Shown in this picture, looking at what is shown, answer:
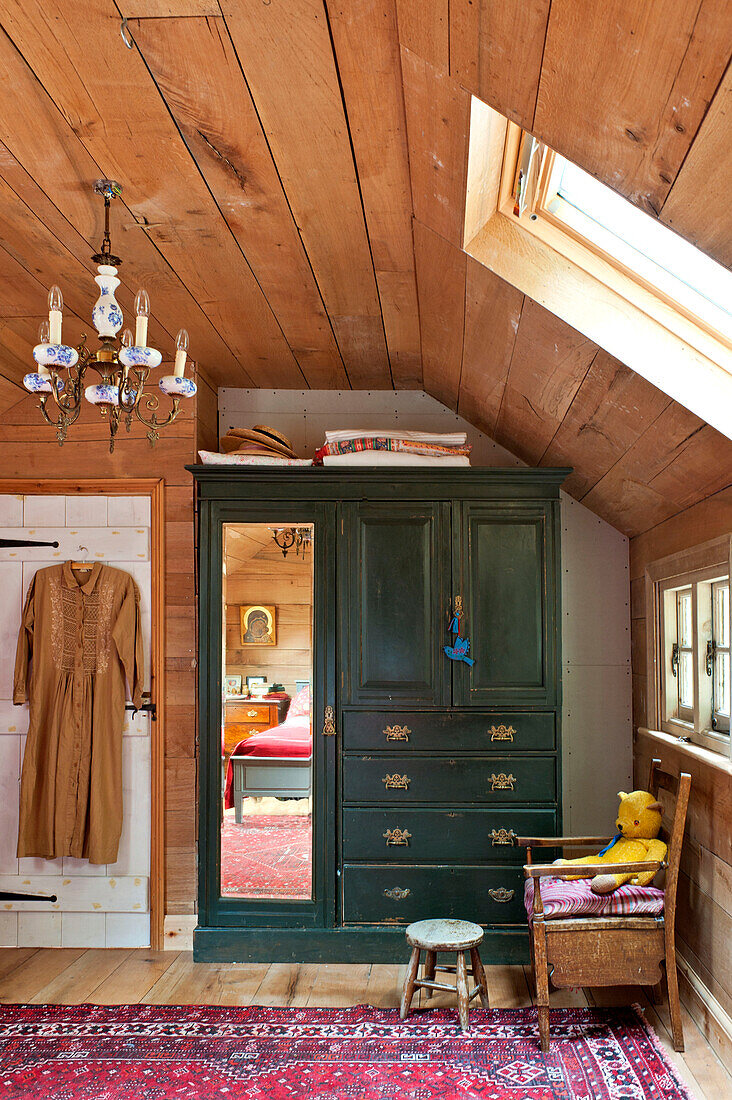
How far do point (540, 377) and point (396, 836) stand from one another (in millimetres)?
Result: 1942

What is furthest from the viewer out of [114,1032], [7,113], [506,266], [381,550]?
[381,550]

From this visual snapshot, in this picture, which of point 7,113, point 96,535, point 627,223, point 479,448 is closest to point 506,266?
point 627,223

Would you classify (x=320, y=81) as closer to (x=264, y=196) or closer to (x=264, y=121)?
(x=264, y=121)

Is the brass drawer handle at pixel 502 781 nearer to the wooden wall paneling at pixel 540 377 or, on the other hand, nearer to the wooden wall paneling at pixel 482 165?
the wooden wall paneling at pixel 540 377

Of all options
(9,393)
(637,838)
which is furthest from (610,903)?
A: (9,393)

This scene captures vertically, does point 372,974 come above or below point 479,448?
below

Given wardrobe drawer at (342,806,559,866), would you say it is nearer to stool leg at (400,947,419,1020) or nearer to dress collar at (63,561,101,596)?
stool leg at (400,947,419,1020)

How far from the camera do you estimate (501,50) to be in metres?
1.46

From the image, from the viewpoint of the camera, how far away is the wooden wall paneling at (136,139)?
5.60 ft

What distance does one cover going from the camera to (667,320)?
2.20 meters

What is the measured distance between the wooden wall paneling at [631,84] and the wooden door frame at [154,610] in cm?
271

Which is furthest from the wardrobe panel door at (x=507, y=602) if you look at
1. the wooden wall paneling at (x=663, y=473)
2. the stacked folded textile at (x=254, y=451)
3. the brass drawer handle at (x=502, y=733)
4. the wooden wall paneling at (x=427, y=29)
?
the wooden wall paneling at (x=427, y=29)

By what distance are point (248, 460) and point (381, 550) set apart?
2.27ft

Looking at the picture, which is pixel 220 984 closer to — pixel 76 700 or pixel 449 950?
pixel 449 950
